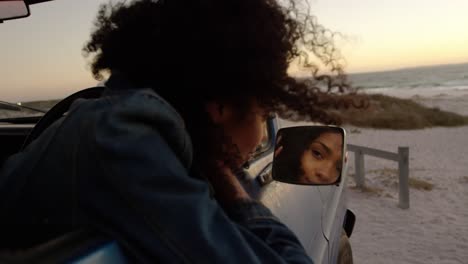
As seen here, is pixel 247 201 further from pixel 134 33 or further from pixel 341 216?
pixel 341 216

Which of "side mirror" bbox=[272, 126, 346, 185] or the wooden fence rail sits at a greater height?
"side mirror" bbox=[272, 126, 346, 185]

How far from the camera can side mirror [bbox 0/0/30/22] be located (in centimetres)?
219

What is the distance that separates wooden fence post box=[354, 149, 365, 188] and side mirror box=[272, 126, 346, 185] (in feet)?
21.9

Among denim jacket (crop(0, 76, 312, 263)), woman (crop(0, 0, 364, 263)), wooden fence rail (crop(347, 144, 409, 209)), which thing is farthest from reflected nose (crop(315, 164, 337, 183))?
wooden fence rail (crop(347, 144, 409, 209))

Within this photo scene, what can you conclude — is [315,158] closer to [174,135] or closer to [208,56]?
[208,56]

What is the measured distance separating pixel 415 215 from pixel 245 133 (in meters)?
7.09

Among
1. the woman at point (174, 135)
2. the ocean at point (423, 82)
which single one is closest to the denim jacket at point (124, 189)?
the woman at point (174, 135)

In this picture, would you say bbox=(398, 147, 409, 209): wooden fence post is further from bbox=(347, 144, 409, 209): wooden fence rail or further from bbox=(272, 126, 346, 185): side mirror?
bbox=(272, 126, 346, 185): side mirror

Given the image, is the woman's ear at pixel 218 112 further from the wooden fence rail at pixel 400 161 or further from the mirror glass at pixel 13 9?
the wooden fence rail at pixel 400 161

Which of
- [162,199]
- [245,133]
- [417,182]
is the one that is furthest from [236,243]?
[417,182]

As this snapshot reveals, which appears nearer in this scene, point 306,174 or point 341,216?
point 306,174

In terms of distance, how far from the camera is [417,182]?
992 centimetres

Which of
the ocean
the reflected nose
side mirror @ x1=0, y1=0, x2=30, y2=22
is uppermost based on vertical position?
side mirror @ x1=0, y1=0, x2=30, y2=22

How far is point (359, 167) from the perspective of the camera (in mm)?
8945
